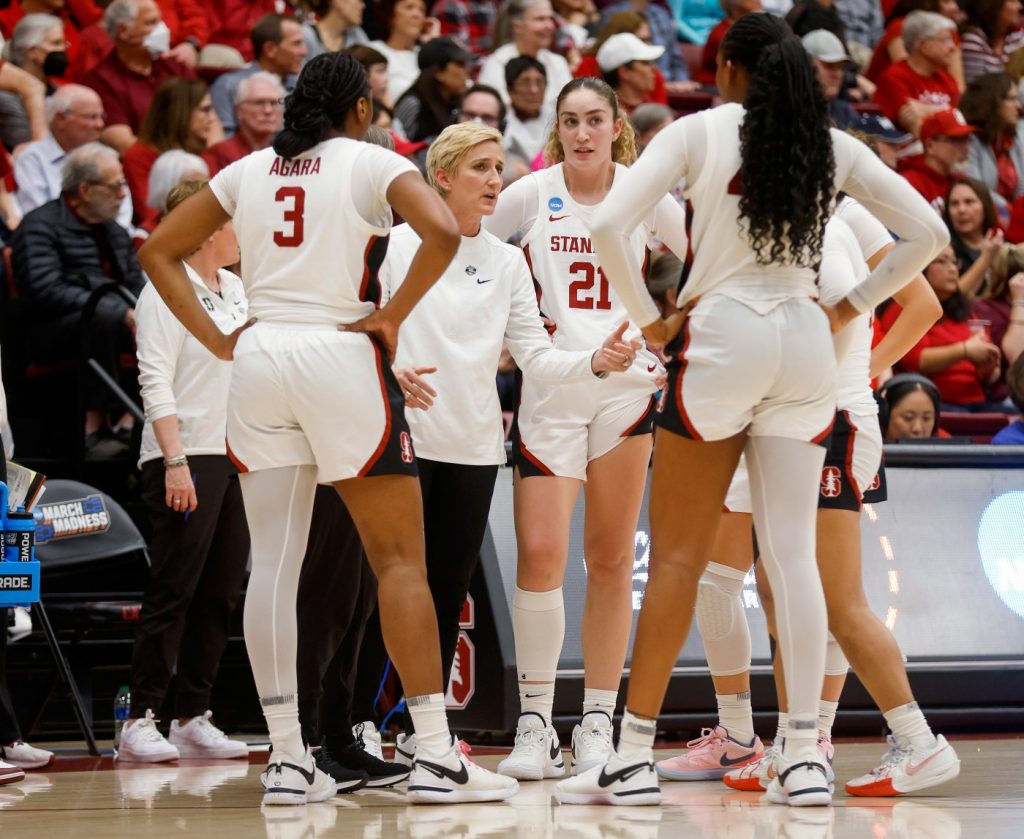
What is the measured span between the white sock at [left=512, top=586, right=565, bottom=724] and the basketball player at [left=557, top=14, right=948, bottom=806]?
0.90m

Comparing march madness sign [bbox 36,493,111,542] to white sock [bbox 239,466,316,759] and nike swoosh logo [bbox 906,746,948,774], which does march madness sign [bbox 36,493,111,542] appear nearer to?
white sock [bbox 239,466,316,759]

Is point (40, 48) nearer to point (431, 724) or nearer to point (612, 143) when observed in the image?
point (612, 143)

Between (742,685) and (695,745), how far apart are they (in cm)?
26

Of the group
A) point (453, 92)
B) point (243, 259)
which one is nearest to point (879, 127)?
point (453, 92)

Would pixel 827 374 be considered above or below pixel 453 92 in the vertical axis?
below

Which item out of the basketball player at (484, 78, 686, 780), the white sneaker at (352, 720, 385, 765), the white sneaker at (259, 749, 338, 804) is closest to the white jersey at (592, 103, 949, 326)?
the basketball player at (484, 78, 686, 780)

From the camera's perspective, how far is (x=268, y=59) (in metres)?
9.84

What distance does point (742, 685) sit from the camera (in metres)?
5.07

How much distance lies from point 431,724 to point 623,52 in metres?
6.84

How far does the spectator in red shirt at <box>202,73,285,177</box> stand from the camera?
29.1 feet

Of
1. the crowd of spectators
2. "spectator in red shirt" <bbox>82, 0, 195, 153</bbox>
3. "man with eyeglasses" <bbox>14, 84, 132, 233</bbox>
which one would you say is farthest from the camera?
"spectator in red shirt" <bbox>82, 0, 195, 153</bbox>

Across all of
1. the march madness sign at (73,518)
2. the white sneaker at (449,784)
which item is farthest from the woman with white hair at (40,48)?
the white sneaker at (449,784)

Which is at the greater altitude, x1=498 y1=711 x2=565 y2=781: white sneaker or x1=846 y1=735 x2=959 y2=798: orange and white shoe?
x1=846 y1=735 x2=959 y2=798: orange and white shoe

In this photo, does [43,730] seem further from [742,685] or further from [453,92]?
[453,92]
